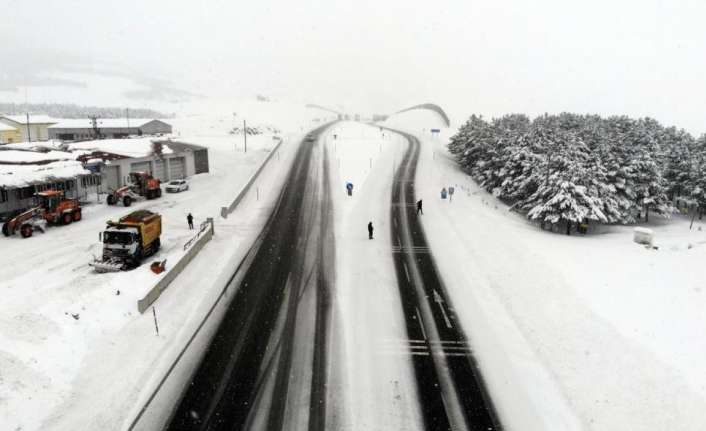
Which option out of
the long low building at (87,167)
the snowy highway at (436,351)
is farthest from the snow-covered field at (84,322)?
the snowy highway at (436,351)

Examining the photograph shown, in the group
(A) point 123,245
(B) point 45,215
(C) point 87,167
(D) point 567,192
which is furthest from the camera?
(C) point 87,167

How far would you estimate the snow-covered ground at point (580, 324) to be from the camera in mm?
12846

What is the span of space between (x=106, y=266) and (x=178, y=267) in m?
3.71

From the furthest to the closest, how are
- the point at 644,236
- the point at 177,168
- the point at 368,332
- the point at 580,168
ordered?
the point at 177,168
the point at 580,168
the point at 644,236
the point at 368,332

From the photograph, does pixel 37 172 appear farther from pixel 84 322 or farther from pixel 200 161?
pixel 84 322

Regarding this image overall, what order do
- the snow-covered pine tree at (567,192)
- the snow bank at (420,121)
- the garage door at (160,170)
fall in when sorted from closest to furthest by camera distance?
1. the snow-covered pine tree at (567,192)
2. the garage door at (160,170)
3. the snow bank at (420,121)

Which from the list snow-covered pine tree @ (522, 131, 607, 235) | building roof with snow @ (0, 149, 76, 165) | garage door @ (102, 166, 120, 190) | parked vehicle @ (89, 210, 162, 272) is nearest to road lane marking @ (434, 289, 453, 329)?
parked vehicle @ (89, 210, 162, 272)

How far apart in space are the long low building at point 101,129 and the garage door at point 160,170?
121ft

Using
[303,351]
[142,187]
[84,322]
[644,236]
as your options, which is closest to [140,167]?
[142,187]

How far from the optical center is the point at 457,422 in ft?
40.1

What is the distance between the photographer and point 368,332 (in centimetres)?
1706

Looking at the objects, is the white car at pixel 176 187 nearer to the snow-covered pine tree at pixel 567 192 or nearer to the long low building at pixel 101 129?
the snow-covered pine tree at pixel 567 192

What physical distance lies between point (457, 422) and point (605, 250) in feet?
68.1

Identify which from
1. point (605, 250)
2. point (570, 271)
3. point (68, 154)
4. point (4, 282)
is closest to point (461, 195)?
point (605, 250)
